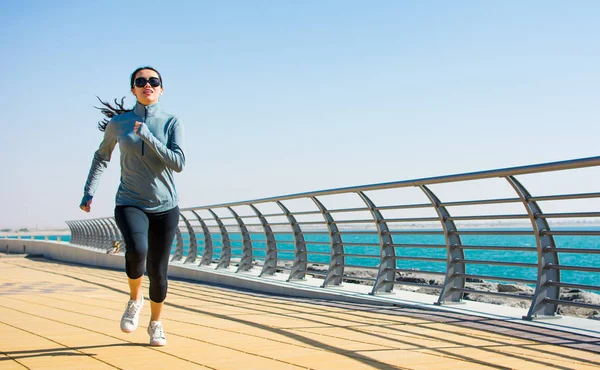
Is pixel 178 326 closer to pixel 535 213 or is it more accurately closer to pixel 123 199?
pixel 123 199

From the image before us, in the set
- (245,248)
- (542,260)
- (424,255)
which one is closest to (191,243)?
(245,248)

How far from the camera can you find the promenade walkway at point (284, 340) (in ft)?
13.1

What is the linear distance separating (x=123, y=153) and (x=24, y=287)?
693 cm

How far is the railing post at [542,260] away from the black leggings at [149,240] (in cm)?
290

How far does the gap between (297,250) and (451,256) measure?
3516 millimetres

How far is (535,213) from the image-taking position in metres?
6.11

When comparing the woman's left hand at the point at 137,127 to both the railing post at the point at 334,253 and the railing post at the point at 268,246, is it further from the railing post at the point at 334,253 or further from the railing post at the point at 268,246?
the railing post at the point at 268,246

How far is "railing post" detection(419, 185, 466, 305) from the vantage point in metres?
7.30

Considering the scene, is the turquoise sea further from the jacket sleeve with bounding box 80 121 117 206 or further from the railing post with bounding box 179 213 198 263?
the jacket sleeve with bounding box 80 121 117 206

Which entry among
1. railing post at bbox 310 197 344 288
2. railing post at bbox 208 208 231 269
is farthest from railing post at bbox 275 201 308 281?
railing post at bbox 208 208 231 269

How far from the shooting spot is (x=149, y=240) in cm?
456

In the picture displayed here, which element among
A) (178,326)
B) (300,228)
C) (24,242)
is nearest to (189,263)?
(300,228)

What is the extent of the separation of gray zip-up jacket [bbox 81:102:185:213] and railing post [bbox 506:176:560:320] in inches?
111

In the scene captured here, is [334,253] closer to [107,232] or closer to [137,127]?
[137,127]
